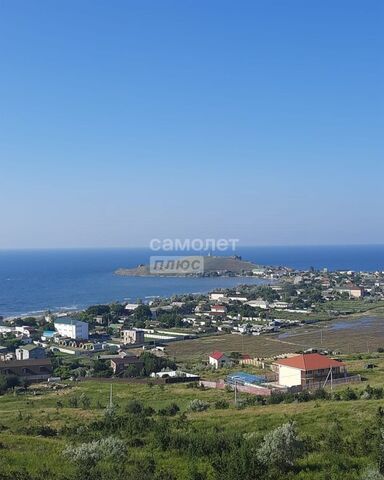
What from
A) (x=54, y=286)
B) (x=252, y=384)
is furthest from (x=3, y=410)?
(x=54, y=286)

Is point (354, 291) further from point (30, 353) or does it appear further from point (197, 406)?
point (197, 406)

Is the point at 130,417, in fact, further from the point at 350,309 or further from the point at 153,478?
the point at 350,309

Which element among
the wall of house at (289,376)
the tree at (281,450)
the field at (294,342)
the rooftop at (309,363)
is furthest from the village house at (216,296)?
the tree at (281,450)

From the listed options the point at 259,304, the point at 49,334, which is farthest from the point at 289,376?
the point at 259,304

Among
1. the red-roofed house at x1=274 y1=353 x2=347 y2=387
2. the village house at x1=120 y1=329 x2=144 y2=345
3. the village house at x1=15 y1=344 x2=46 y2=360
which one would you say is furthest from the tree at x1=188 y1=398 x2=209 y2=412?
the village house at x1=120 y1=329 x2=144 y2=345

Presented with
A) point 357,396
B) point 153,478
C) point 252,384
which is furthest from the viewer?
point 252,384

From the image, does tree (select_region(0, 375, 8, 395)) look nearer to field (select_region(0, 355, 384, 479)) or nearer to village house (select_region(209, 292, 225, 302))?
field (select_region(0, 355, 384, 479))
